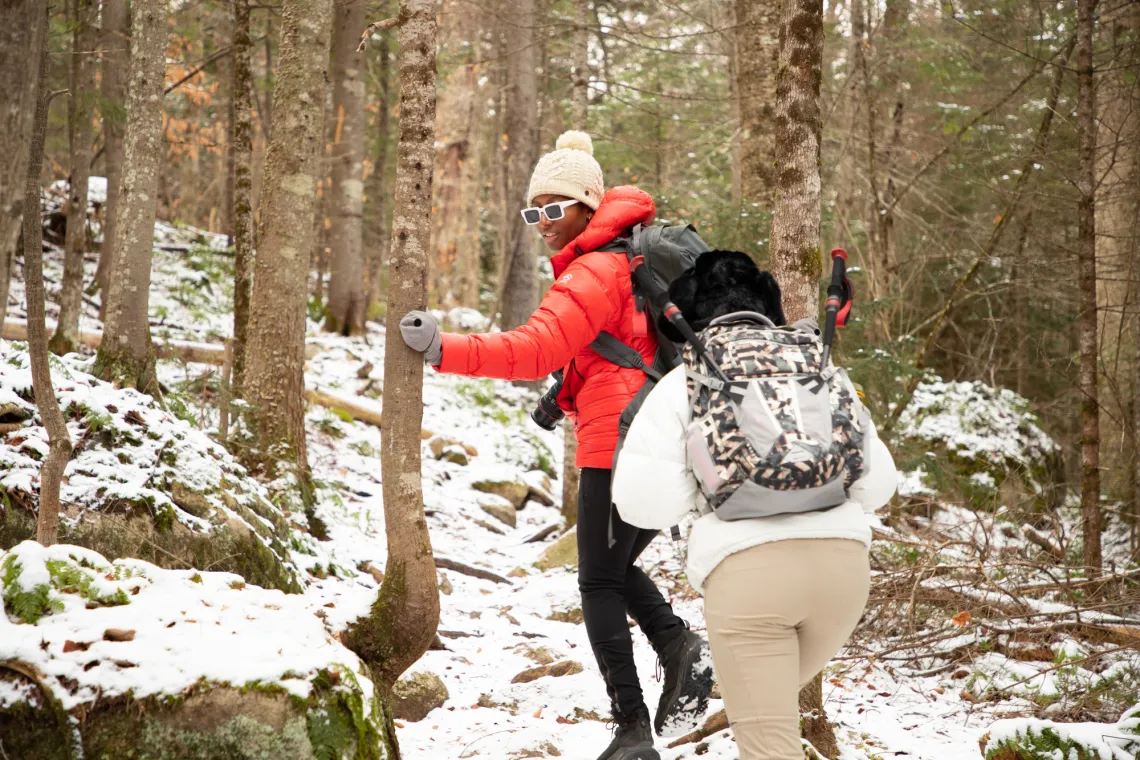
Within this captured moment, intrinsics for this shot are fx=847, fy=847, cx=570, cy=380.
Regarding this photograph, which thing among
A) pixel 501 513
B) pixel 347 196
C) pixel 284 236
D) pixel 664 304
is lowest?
pixel 501 513

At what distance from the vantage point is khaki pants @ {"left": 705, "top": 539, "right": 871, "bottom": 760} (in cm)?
234

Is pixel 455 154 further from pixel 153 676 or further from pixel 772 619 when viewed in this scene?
pixel 772 619

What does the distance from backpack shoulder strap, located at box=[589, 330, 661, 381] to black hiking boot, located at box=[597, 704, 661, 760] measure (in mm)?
1357

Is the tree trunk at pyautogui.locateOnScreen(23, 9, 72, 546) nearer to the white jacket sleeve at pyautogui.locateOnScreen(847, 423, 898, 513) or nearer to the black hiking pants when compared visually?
the black hiking pants

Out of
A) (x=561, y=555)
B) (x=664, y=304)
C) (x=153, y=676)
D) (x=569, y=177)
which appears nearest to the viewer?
(x=153, y=676)

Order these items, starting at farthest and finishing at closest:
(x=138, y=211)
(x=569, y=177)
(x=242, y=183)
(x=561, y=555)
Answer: (x=242, y=183) → (x=561, y=555) → (x=138, y=211) → (x=569, y=177)

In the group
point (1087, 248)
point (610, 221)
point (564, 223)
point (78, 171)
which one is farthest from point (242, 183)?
point (1087, 248)

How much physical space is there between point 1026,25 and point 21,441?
8.60 m

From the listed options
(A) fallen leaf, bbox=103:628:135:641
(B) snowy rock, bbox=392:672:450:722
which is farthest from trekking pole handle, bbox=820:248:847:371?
(B) snowy rock, bbox=392:672:450:722

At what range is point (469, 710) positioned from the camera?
445 cm

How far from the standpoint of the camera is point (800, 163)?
3963 millimetres

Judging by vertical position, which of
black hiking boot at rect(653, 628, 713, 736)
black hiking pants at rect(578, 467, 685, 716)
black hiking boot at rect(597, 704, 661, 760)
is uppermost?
black hiking pants at rect(578, 467, 685, 716)

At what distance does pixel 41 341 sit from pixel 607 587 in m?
2.49

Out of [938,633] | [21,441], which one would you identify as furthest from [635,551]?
[21,441]
